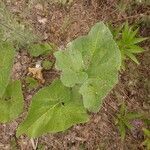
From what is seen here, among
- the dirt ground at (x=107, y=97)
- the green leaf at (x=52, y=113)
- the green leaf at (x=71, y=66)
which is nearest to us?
the green leaf at (x=71, y=66)

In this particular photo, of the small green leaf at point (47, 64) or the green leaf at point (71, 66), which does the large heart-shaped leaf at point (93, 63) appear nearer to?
the green leaf at point (71, 66)

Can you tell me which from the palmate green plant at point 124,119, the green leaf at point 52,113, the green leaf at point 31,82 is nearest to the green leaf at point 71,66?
the green leaf at point 52,113

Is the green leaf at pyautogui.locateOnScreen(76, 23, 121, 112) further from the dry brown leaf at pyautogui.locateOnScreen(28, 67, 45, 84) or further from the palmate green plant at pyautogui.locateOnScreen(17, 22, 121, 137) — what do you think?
the dry brown leaf at pyautogui.locateOnScreen(28, 67, 45, 84)

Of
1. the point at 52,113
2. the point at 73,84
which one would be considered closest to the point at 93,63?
the point at 73,84

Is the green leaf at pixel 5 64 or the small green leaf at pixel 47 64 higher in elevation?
the green leaf at pixel 5 64

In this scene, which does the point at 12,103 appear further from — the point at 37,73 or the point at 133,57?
the point at 133,57

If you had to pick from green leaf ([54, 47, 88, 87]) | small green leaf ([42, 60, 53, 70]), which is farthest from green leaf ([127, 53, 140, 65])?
green leaf ([54, 47, 88, 87])

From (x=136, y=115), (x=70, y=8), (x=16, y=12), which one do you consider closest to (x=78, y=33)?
(x=70, y=8)

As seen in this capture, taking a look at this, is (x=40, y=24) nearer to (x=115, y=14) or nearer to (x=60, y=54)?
(x=115, y=14)
